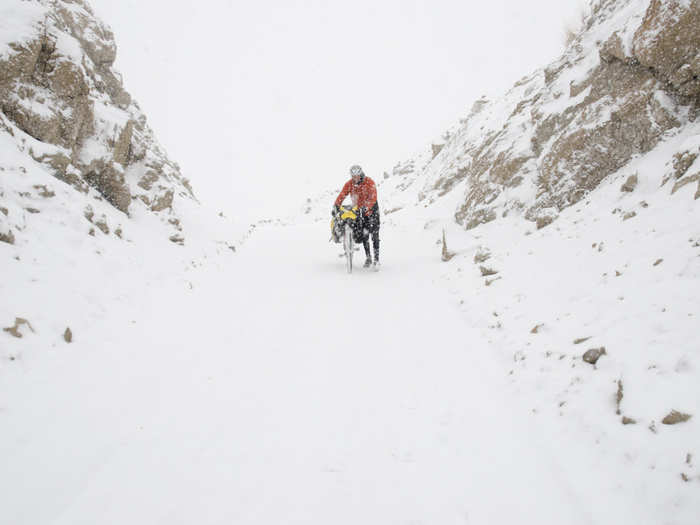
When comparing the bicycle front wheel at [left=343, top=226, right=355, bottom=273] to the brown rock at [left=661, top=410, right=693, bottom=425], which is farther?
the bicycle front wheel at [left=343, top=226, right=355, bottom=273]

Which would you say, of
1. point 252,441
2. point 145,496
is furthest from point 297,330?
point 145,496

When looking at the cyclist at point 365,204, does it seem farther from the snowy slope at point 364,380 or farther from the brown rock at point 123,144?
the brown rock at point 123,144

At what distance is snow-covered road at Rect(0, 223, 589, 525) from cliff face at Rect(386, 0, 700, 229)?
5.32 m

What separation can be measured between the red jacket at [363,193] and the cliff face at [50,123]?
249 inches

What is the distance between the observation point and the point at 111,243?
7.33 m

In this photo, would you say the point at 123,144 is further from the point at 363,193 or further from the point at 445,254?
the point at 445,254

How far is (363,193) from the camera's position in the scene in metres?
10.2

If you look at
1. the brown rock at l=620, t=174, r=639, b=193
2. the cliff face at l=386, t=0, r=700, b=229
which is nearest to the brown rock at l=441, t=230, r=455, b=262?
the cliff face at l=386, t=0, r=700, b=229

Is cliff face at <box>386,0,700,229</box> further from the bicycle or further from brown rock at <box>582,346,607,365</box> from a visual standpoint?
the bicycle

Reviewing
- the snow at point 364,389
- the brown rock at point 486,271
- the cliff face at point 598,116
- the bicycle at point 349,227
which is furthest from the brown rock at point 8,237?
the cliff face at point 598,116

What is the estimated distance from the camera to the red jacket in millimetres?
10086

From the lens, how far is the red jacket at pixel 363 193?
10086 millimetres

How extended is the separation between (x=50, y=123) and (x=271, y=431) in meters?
9.13

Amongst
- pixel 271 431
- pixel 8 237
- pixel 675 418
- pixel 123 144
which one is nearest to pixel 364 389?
pixel 271 431
